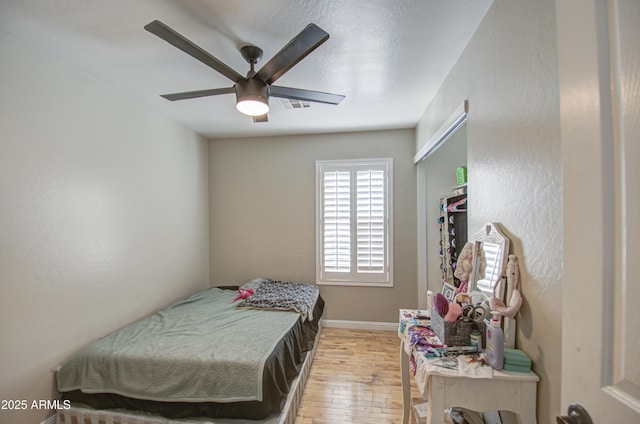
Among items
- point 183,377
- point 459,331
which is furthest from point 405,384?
point 183,377

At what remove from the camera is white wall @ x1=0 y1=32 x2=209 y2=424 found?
1.58m

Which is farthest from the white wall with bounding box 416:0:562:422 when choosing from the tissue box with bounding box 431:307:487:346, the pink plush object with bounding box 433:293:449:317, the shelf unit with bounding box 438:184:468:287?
the shelf unit with bounding box 438:184:468:287

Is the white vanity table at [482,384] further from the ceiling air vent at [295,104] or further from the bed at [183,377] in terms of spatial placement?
the ceiling air vent at [295,104]

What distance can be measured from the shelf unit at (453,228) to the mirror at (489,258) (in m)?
1.06

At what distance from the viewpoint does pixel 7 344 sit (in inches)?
60.9

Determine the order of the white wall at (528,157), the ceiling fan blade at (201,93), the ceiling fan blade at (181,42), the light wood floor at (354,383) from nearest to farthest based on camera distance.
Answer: the white wall at (528,157) < the ceiling fan blade at (181,42) < the ceiling fan blade at (201,93) < the light wood floor at (354,383)

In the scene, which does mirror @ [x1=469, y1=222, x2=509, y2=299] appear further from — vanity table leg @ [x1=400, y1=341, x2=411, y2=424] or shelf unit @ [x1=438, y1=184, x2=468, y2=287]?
shelf unit @ [x1=438, y1=184, x2=468, y2=287]

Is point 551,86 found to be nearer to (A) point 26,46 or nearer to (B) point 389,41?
(B) point 389,41

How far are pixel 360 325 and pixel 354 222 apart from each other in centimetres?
134

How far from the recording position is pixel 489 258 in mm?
1331

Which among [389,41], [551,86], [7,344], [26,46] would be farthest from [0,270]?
[551,86]

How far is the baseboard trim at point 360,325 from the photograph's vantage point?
333 cm

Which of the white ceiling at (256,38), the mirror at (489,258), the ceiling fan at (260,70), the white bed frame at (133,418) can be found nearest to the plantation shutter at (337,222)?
the white ceiling at (256,38)

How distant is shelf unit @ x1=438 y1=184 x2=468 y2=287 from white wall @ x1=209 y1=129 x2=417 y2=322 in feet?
2.00
